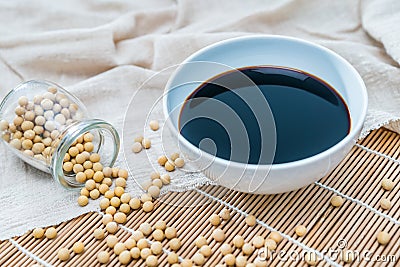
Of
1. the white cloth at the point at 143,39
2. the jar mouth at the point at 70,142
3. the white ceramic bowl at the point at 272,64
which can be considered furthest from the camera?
the white cloth at the point at 143,39

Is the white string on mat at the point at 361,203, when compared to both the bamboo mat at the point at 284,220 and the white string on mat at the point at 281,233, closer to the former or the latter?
the bamboo mat at the point at 284,220

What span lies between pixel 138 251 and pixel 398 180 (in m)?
0.48

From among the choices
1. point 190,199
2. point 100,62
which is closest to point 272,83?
point 190,199

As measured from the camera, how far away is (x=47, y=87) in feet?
4.06

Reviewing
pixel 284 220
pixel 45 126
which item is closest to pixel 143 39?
pixel 45 126

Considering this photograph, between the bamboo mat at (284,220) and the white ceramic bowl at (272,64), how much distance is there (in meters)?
0.08

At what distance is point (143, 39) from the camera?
1498 millimetres

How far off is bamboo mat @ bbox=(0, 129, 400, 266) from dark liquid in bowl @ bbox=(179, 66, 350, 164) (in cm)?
12

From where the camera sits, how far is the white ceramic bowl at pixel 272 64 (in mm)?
925

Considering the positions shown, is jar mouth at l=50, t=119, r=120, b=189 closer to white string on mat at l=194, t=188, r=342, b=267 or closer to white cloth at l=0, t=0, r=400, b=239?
Result: white cloth at l=0, t=0, r=400, b=239

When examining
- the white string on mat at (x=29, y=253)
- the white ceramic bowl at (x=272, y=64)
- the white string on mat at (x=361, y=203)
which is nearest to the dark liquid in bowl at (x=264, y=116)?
the white ceramic bowl at (x=272, y=64)

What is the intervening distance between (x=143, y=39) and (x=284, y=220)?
0.67 metres

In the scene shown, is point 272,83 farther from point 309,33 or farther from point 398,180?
point 309,33

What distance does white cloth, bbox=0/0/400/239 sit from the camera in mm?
1297
